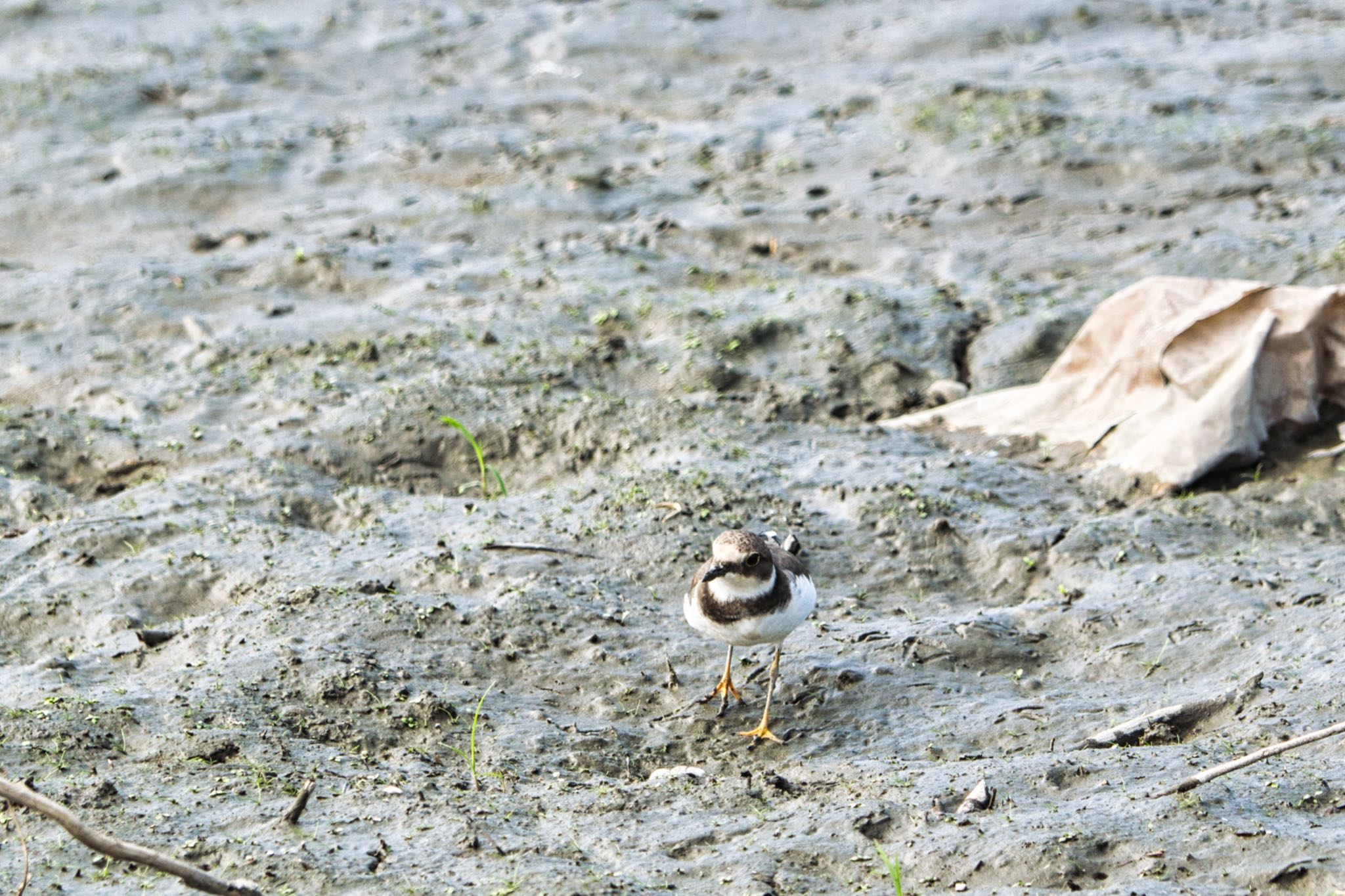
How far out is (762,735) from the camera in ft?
15.2

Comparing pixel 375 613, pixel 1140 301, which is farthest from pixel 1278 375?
pixel 375 613

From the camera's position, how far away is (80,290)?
326 inches

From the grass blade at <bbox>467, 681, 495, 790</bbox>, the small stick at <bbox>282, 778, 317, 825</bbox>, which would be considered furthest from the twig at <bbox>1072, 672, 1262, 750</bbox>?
the small stick at <bbox>282, 778, 317, 825</bbox>

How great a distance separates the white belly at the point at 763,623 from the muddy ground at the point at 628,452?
1.03ft

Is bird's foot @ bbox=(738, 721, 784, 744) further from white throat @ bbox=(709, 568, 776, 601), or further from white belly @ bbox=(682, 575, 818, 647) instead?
white throat @ bbox=(709, 568, 776, 601)

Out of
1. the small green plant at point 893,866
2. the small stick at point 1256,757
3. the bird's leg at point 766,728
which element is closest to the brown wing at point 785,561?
the bird's leg at point 766,728

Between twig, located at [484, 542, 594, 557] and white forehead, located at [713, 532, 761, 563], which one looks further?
twig, located at [484, 542, 594, 557]

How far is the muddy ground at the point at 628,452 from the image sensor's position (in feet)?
13.2

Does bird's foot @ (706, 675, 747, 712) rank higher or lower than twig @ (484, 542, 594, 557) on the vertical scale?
lower

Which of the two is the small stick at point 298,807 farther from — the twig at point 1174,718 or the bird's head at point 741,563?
the twig at point 1174,718

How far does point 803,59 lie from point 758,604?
768cm

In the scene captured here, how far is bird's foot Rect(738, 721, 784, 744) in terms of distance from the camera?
4629mm

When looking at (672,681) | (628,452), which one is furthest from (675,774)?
(628,452)

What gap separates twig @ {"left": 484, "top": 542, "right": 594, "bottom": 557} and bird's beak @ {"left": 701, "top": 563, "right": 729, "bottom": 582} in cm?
112
